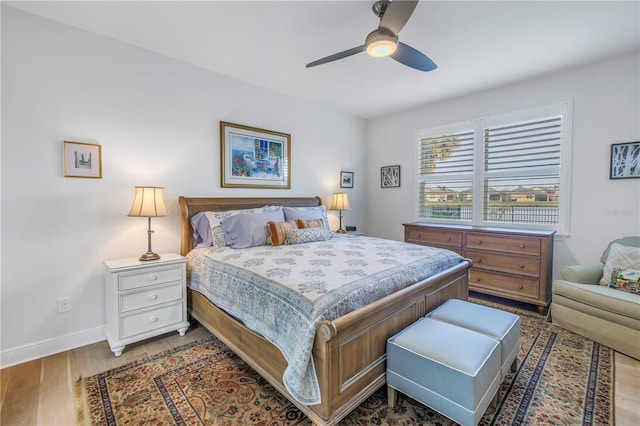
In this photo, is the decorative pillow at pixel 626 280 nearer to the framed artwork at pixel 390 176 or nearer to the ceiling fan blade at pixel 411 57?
the ceiling fan blade at pixel 411 57

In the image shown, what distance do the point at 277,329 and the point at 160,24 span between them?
254cm

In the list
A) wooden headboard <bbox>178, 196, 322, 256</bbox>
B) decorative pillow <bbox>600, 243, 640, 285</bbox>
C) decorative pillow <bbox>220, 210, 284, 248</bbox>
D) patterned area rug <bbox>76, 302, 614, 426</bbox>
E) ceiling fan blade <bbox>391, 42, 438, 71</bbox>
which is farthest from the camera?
wooden headboard <bbox>178, 196, 322, 256</bbox>

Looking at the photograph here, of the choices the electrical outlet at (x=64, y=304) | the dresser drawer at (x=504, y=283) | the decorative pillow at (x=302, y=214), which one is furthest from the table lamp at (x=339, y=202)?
the electrical outlet at (x=64, y=304)

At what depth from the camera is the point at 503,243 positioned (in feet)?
10.6

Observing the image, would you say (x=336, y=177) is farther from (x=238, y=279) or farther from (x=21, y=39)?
(x=21, y=39)

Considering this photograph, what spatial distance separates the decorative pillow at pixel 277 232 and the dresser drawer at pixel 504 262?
2.24 meters

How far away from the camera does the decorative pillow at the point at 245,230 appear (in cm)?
282

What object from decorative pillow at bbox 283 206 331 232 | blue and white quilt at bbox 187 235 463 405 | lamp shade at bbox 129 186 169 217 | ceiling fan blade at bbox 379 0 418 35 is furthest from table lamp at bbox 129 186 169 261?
ceiling fan blade at bbox 379 0 418 35

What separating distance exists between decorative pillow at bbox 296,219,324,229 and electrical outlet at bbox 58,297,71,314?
83.8 inches

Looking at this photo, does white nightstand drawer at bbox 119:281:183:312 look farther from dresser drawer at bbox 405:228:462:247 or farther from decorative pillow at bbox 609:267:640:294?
decorative pillow at bbox 609:267:640:294

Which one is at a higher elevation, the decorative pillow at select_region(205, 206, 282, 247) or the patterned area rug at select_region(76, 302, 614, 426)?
the decorative pillow at select_region(205, 206, 282, 247)

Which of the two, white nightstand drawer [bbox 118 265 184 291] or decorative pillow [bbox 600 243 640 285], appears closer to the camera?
white nightstand drawer [bbox 118 265 184 291]

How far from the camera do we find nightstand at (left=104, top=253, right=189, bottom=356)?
2.26 m

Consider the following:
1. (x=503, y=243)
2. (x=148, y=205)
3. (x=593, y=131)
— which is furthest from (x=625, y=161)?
(x=148, y=205)
